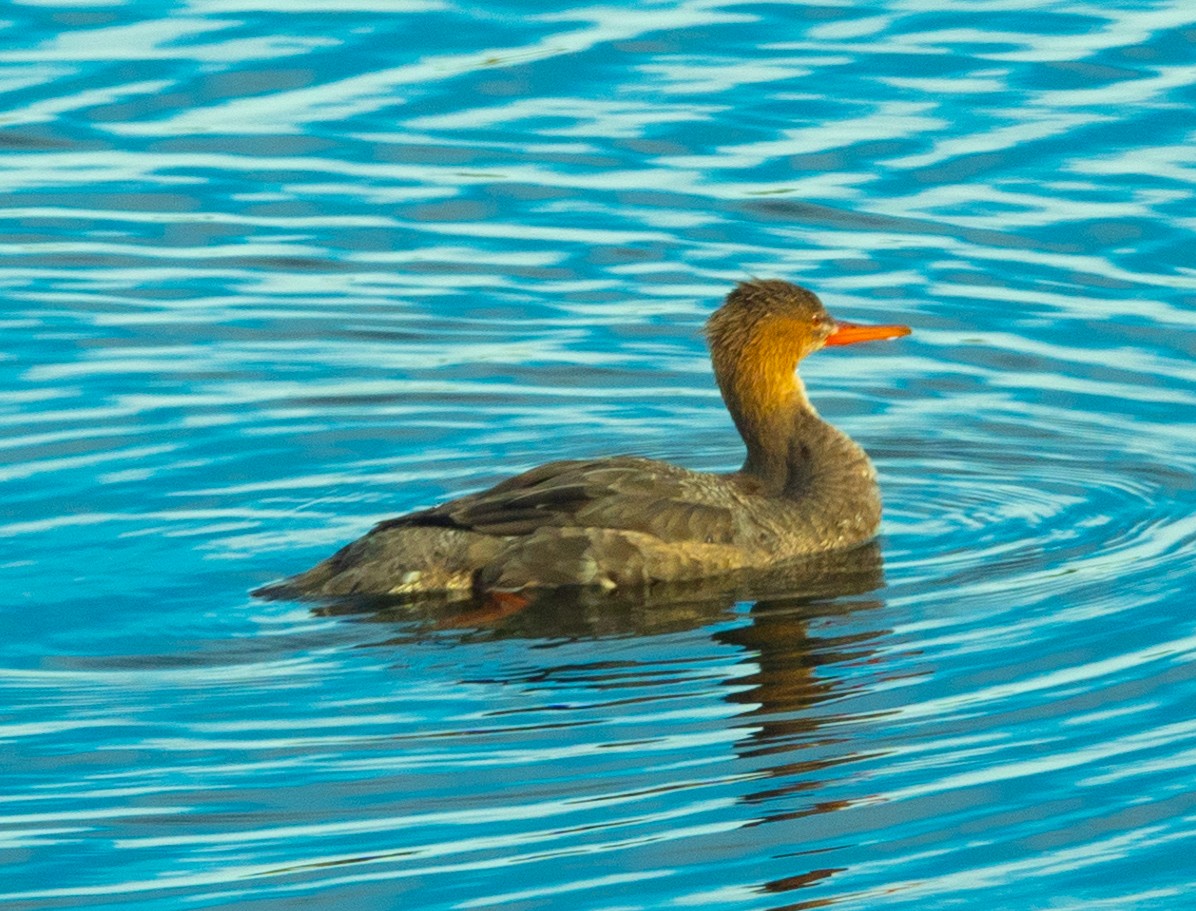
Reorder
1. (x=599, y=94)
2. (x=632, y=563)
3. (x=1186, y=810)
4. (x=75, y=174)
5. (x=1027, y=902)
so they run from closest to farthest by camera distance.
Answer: (x=1027, y=902) < (x=1186, y=810) < (x=632, y=563) < (x=75, y=174) < (x=599, y=94)

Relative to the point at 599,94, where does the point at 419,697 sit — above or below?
below

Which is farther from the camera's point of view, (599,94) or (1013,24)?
(1013,24)

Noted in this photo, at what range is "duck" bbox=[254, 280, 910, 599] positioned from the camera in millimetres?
10414

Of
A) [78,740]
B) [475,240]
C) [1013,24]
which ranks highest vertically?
[1013,24]

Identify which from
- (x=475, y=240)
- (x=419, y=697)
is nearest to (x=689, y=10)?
(x=475, y=240)

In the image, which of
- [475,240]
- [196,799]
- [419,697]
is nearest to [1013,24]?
[475,240]

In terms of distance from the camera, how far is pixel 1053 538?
11.0 m

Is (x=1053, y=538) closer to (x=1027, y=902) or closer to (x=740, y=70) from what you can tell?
(x=1027, y=902)

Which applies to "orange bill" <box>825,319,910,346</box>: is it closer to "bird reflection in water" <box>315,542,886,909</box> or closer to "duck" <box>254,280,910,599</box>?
"duck" <box>254,280,910,599</box>

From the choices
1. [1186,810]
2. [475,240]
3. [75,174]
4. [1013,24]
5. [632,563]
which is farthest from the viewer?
[1013,24]

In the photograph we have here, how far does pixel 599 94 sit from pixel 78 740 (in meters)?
9.34

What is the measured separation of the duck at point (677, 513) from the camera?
1041cm

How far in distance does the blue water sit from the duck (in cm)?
30

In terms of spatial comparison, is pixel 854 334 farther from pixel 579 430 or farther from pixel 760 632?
pixel 760 632
